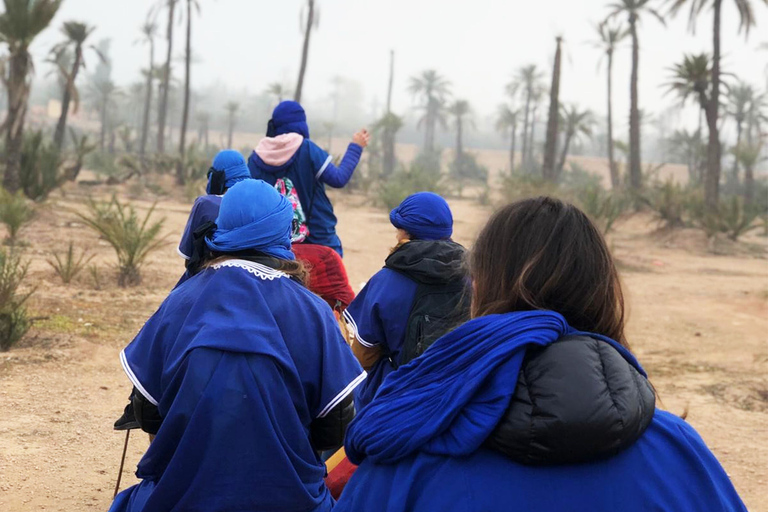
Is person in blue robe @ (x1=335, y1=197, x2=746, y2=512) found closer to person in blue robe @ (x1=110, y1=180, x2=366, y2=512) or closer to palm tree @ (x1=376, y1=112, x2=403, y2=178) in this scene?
person in blue robe @ (x1=110, y1=180, x2=366, y2=512)

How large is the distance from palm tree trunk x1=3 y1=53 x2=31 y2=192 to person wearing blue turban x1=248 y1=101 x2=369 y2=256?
10.5 metres

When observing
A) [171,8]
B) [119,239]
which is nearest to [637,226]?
Result: [119,239]

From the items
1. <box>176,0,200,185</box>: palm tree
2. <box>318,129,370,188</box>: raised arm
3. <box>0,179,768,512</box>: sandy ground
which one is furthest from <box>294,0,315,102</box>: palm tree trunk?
<box>318,129,370,188</box>: raised arm

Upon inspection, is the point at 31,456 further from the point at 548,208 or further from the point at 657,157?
the point at 657,157

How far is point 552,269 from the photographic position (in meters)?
1.39

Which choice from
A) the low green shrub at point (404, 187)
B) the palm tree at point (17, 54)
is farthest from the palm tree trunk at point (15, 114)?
the low green shrub at point (404, 187)

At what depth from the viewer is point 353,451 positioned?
1380 millimetres

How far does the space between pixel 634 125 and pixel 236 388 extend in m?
29.5

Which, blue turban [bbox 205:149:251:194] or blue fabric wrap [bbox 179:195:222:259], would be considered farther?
blue turban [bbox 205:149:251:194]

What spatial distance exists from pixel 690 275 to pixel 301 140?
33.7 feet

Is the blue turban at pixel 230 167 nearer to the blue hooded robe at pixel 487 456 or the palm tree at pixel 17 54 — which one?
the blue hooded robe at pixel 487 456

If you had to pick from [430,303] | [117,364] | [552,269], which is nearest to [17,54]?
[117,364]

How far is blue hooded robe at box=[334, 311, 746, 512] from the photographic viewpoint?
123 cm

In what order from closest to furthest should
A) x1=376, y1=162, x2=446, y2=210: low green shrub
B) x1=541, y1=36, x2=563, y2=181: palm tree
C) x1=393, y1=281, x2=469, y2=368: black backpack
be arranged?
x1=393, y1=281, x2=469, y2=368: black backpack < x1=376, y1=162, x2=446, y2=210: low green shrub < x1=541, y1=36, x2=563, y2=181: palm tree
